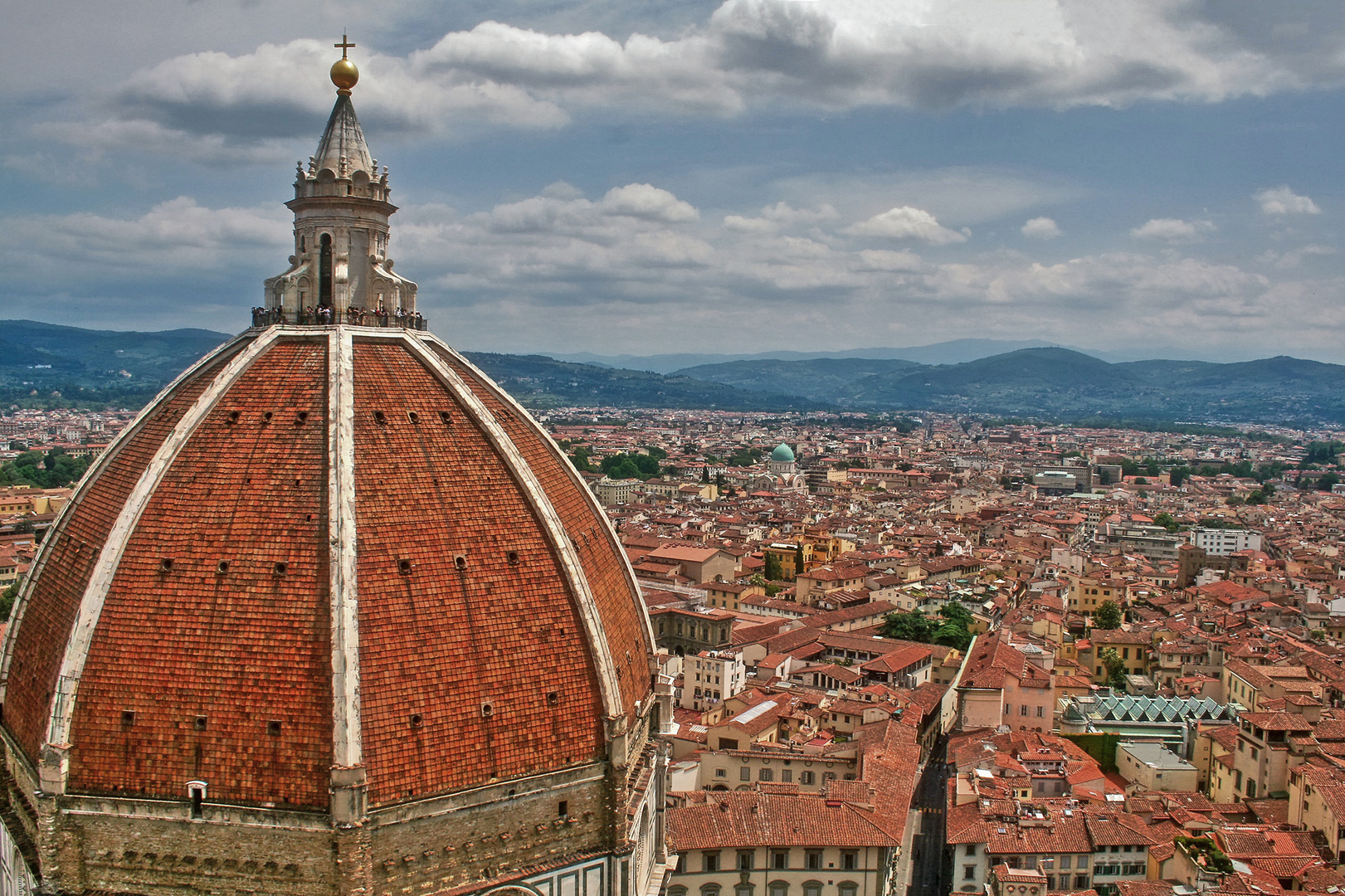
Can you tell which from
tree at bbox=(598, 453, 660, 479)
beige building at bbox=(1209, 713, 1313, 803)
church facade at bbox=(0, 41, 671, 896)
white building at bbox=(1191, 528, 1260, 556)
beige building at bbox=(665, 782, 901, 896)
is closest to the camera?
church facade at bbox=(0, 41, 671, 896)

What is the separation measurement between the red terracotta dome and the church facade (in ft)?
0.08

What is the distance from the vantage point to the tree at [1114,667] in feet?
166

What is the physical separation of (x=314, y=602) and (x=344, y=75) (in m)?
6.46

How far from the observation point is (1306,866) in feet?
88.0

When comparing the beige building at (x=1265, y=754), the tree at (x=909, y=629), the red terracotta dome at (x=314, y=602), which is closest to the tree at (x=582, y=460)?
the tree at (x=909, y=629)

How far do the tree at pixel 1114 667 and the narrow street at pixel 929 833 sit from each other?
37.9 feet

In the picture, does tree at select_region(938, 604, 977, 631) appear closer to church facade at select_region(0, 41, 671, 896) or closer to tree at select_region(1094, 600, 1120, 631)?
tree at select_region(1094, 600, 1120, 631)

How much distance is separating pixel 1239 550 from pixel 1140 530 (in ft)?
26.3

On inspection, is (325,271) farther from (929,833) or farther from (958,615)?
(958,615)

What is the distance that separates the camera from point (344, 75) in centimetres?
1373

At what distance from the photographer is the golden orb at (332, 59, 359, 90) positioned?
13719mm

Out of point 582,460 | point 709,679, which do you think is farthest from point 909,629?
point 582,460

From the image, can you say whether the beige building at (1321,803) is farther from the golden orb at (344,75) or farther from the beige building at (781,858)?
the golden orb at (344,75)

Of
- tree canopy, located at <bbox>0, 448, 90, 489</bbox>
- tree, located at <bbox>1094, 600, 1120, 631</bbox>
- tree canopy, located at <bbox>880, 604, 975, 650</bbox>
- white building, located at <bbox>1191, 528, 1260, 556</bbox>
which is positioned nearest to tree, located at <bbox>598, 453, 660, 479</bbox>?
tree canopy, located at <bbox>0, 448, 90, 489</bbox>
